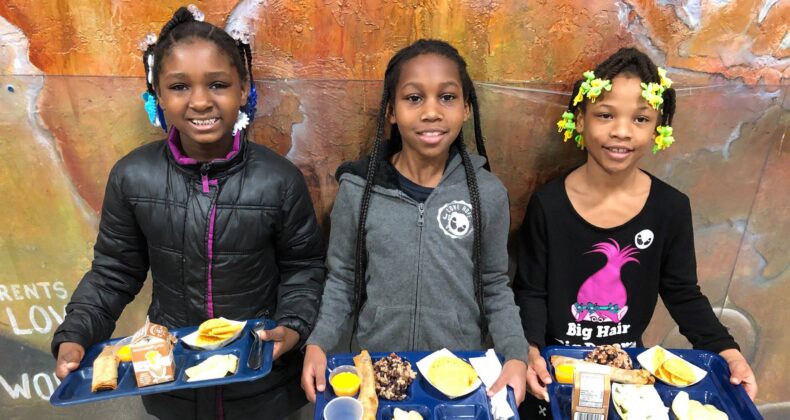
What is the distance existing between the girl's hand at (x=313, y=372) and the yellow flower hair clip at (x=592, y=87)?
1376mm

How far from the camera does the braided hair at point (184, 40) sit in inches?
67.0

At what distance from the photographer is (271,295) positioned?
2.00 metres

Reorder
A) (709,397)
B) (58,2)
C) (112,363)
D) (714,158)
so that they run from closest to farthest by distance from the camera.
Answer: (112,363) → (709,397) → (58,2) → (714,158)

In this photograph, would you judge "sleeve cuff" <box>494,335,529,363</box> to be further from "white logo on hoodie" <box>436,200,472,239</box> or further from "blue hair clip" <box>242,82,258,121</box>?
"blue hair clip" <box>242,82,258,121</box>

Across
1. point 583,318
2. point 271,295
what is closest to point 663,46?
point 583,318

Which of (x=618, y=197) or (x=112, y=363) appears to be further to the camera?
(x=618, y=197)

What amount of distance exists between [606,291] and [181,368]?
65.0 inches

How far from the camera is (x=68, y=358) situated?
166 centimetres

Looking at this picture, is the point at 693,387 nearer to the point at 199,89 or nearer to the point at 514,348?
the point at 514,348

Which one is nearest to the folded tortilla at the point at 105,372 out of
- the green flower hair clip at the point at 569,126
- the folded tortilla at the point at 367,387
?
the folded tortilla at the point at 367,387

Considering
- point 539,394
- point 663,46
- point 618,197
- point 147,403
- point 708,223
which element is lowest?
point 147,403

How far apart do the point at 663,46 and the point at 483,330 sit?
55.5 inches

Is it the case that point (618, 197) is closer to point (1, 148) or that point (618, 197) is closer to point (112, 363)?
point (112, 363)

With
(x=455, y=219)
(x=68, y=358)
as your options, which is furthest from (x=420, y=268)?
(x=68, y=358)
